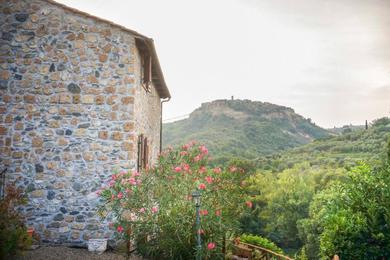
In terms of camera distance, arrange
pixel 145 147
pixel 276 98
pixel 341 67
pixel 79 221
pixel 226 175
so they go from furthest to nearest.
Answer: pixel 276 98, pixel 341 67, pixel 145 147, pixel 79 221, pixel 226 175

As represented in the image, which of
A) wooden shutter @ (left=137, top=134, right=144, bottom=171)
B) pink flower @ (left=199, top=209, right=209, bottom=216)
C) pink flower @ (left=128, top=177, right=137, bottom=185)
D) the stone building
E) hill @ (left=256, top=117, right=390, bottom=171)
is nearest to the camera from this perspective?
pink flower @ (left=199, top=209, right=209, bottom=216)

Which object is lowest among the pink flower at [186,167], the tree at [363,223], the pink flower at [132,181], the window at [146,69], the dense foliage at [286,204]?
the dense foliage at [286,204]

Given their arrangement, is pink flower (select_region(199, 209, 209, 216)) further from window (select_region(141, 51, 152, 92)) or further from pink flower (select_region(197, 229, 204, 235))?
window (select_region(141, 51, 152, 92))

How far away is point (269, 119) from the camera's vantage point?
61750 millimetres

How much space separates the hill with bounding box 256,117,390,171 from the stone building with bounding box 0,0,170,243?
108ft

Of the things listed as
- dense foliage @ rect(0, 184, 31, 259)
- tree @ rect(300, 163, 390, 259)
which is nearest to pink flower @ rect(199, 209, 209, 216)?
dense foliage @ rect(0, 184, 31, 259)

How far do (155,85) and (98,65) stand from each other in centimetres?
511

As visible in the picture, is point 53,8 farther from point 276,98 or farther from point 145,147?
point 276,98

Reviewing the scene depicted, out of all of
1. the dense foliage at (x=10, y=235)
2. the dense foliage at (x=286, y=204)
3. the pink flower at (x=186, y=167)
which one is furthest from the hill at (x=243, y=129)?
the dense foliage at (x=10, y=235)

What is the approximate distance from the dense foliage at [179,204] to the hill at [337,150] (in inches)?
1299

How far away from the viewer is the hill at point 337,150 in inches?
1547

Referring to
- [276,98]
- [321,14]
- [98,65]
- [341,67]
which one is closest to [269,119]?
[276,98]

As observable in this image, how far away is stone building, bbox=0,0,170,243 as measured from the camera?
8688 millimetres

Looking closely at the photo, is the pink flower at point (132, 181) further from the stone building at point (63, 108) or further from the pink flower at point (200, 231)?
the pink flower at point (200, 231)
